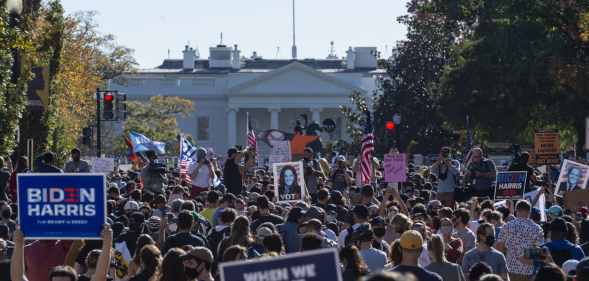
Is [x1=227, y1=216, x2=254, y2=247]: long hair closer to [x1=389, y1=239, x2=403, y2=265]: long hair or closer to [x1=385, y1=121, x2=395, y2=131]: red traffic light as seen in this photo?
[x1=389, y1=239, x2=403, y2=265]: long hair

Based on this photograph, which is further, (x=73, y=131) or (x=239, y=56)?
(x=239, y=56)

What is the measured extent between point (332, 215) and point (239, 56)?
13778 cm

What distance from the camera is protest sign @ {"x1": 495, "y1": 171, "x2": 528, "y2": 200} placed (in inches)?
817

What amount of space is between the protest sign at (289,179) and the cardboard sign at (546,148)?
22.3 ft

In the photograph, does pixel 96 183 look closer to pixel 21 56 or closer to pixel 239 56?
pixel 21 56

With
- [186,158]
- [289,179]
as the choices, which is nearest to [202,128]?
[186,158]

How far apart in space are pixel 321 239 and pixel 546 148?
16.4m

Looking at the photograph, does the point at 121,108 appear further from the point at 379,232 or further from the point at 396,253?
the point at 396,253

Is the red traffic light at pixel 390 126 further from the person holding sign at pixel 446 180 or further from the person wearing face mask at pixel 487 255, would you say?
the person wearing face mask at pixel 487 255

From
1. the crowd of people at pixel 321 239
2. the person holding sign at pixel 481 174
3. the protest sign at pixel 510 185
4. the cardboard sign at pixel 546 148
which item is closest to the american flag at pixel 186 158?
the crowd of people at pixel 321 239

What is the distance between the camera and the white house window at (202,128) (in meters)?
140

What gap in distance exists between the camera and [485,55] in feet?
165

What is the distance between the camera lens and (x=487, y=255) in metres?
12.7

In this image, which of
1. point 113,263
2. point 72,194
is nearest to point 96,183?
point 72,194
